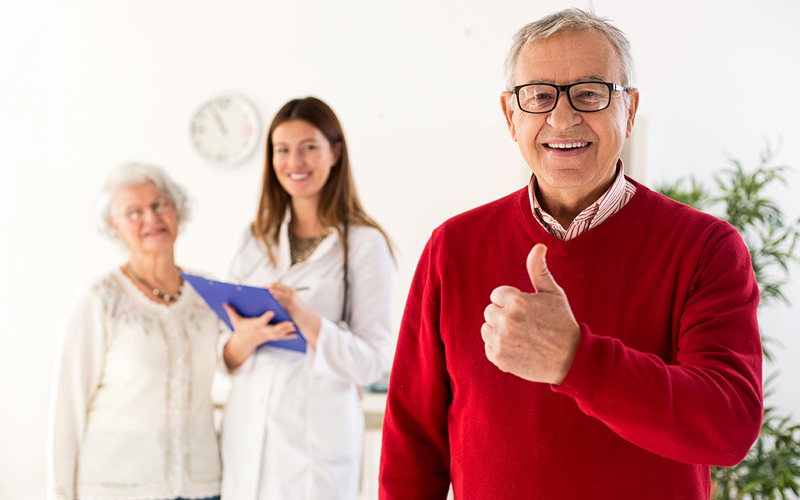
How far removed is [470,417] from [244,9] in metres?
3.20

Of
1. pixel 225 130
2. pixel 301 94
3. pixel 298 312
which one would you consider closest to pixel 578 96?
pixel 298 312

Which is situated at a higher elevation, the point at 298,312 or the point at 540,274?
the point at 540,274

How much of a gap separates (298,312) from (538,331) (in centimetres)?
108

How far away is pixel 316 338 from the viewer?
1.71 meters

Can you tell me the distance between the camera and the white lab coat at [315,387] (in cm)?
172

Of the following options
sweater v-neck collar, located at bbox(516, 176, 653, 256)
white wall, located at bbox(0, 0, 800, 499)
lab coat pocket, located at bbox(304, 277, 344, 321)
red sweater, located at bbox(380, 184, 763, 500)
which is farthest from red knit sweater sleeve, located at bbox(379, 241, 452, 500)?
white wall, located at bbox(0, 0, 800, 499)

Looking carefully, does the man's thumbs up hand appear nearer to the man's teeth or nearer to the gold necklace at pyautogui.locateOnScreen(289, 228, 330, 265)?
the man's teeth

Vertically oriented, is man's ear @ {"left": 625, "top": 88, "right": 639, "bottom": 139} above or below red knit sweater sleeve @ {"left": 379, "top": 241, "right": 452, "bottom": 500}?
above

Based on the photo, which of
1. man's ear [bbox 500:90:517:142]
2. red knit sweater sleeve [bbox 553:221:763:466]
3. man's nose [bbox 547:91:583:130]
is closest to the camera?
red knit sweater sleeve [bbox 553:221:763:466]

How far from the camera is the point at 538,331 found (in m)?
0.74

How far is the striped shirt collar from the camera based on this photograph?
97 centimetres

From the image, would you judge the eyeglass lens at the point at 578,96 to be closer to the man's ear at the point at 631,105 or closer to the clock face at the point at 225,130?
the man's ear at the point at 631,105

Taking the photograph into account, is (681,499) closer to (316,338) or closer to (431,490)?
(431,490)

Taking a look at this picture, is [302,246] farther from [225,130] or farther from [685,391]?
[225,130]
